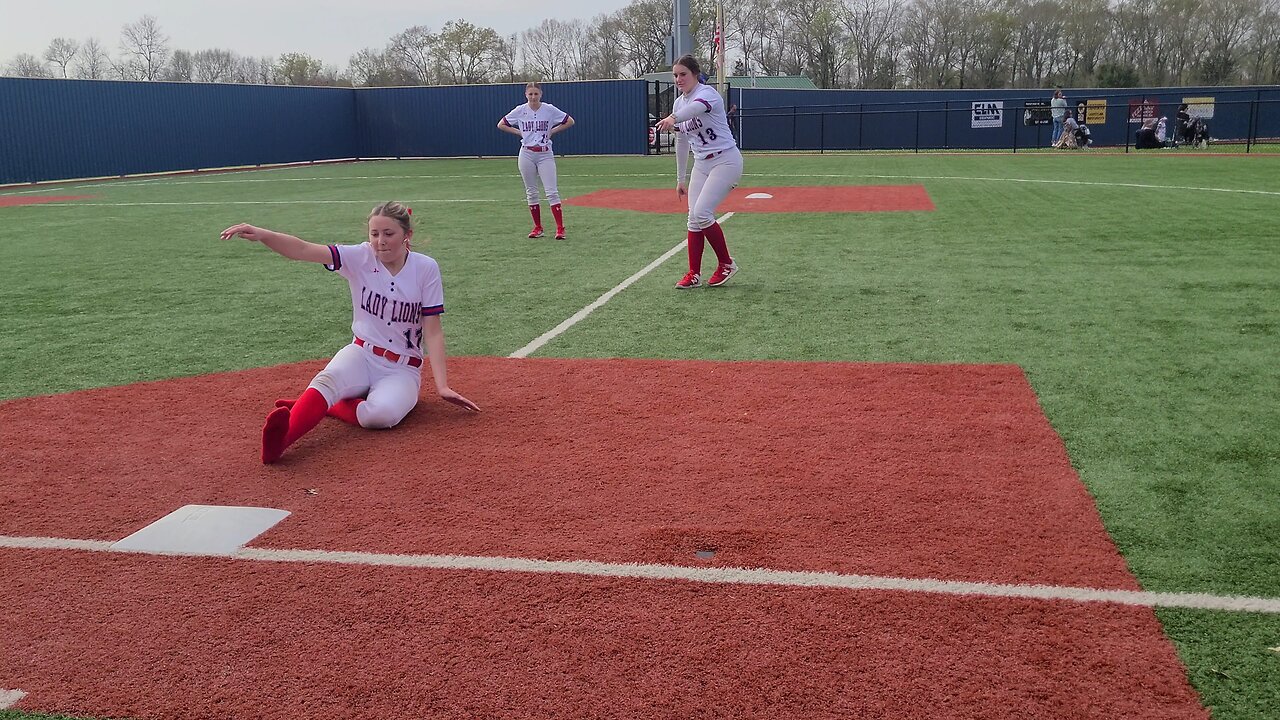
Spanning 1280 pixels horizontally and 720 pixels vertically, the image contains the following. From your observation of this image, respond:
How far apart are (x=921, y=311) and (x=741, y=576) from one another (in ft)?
16.0

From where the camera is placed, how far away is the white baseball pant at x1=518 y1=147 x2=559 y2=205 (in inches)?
507

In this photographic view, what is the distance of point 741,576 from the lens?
10.5 feet

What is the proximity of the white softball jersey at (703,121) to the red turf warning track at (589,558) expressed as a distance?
4.00m

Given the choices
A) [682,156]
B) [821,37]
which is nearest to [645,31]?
[821,37]

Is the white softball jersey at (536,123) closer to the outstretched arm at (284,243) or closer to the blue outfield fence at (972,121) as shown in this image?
the outstretched arm at (284,243)

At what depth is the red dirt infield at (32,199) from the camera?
2041cm

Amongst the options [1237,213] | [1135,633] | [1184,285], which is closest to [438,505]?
[1135,633]

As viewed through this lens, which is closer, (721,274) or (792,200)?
(721,274)

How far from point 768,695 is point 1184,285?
7.35 meters

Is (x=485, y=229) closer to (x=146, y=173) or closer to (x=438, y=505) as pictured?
(x=438, y=505)

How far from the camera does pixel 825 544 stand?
3.44m

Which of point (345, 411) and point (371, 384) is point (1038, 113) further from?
point (345, 411)

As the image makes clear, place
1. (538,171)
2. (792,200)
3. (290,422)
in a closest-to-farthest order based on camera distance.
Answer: (290,422), (538,171), (792,200)

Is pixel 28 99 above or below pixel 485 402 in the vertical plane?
above
